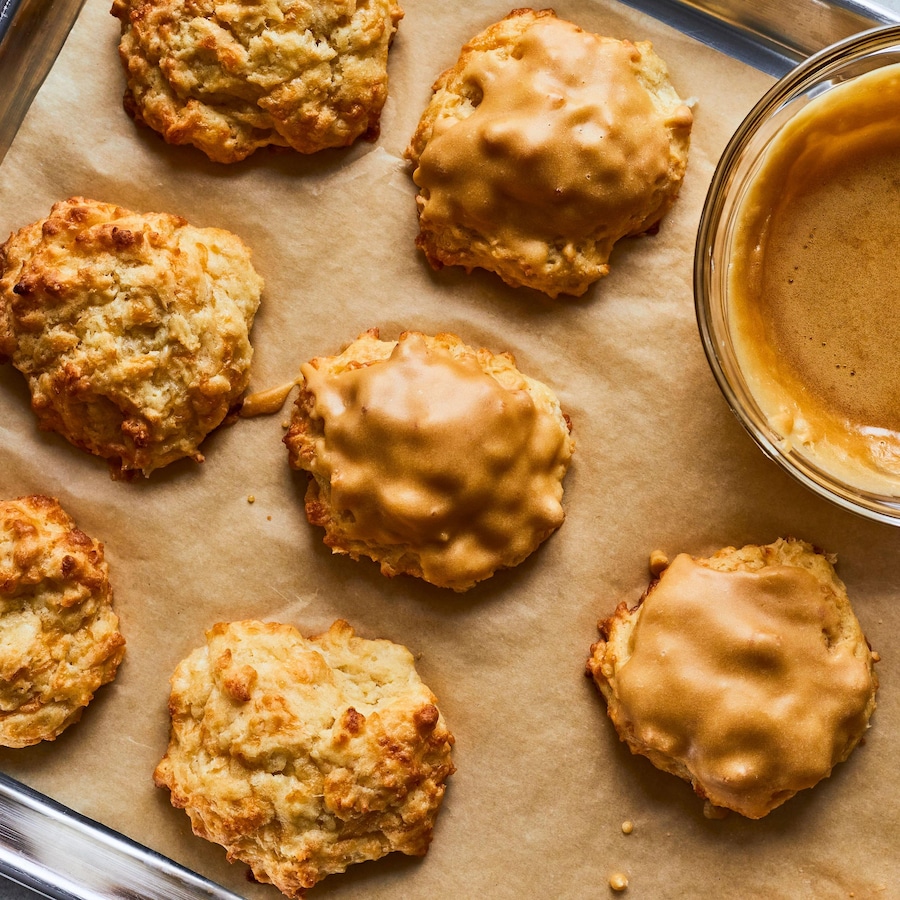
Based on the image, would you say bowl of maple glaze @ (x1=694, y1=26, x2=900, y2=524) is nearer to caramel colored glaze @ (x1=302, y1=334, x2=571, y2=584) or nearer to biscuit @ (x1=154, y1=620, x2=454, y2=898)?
caramel colored glaze @ (x1=302, y1=334, x2=571, y2=584)

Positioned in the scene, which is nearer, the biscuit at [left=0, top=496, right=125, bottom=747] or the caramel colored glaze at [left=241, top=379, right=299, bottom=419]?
the biscuit at [left=0, top=496, right=125, bottom=747]

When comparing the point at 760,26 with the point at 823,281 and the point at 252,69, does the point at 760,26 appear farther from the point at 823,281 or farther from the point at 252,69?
the point at 252,69

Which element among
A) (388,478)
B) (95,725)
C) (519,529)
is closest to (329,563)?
(388,478)

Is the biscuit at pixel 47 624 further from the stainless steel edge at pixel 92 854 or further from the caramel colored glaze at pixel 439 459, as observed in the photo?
the caramel colored glaze at pixel 439 459

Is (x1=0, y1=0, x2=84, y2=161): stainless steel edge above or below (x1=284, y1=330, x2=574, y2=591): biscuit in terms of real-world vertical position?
above

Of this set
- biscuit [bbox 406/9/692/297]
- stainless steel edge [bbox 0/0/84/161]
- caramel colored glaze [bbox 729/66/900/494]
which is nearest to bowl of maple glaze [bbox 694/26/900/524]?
caramel colored glaze [bbox 729/66/900/494]

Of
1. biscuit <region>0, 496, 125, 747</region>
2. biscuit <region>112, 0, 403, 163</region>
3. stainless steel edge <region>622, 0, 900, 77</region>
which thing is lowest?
biscuit <region>0, 496, 125, 747</region>

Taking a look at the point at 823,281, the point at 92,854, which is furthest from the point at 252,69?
the point at 92,854

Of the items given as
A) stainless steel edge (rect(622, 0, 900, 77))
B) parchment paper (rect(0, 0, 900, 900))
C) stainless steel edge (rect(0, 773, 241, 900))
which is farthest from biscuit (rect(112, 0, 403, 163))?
stainless steel edge (rect(0, 773, 241, 900))
